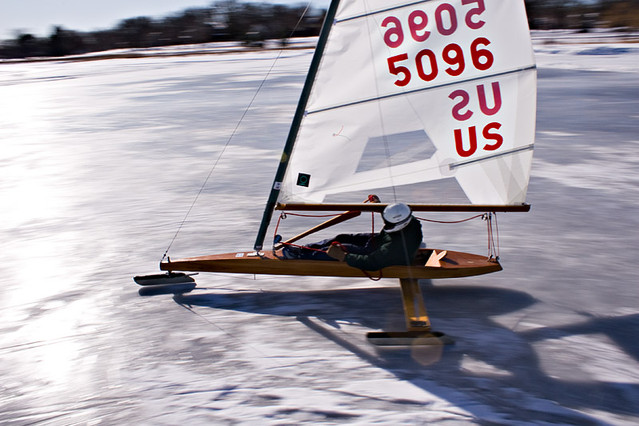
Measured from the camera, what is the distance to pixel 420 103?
3.94 meters

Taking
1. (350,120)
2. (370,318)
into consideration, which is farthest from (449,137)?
(370,318)

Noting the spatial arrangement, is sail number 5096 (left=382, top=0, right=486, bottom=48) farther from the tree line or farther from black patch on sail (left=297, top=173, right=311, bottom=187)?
the tree line

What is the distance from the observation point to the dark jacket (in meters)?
3.79

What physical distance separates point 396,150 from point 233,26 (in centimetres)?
3985

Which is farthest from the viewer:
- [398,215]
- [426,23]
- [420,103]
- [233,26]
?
[233,26]

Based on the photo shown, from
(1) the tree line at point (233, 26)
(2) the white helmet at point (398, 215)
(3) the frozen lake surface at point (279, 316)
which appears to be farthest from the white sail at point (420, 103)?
(1) the tree line at point (233, 26)

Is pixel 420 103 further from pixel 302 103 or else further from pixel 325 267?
pixel 325 267

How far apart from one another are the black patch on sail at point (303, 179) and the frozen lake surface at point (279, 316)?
0.72 m

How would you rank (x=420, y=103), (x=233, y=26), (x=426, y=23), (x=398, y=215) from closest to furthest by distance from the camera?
(x=398, y=215)
(x=426, y=23)
(x=420, y=103)
(x=233, y=26)

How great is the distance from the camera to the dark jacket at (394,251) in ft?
12.4

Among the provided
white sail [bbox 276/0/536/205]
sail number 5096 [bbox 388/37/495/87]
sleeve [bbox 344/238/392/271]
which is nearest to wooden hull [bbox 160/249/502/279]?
sleeve [bbox 344/238/392/271]

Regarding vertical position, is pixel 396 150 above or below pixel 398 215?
above

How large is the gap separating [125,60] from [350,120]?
3008 centimetres

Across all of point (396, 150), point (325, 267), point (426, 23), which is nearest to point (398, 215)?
point (396, 150)
